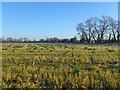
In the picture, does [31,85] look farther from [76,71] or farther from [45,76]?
[76,71]

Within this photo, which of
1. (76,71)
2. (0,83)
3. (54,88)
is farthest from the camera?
(76,71)

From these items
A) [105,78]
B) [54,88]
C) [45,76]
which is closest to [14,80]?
[45,76]

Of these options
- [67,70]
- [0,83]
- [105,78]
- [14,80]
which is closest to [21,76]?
[14,80]

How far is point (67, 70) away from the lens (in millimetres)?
9500

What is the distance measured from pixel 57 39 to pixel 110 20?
1990 cm

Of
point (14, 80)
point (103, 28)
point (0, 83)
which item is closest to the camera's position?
point (0, 83)

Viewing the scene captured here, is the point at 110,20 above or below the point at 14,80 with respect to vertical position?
above

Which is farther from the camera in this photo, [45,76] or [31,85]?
[45,76]

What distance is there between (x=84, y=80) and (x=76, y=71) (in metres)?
1.81

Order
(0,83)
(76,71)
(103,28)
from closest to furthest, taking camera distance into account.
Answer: (0,83)
(76,71)
(103,28)

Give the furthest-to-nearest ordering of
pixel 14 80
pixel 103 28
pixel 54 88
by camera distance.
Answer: pixel 103 28 < pixel 14 80 < pixel 54 88

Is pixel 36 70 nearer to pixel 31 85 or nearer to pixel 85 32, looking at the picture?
pixel 31 85

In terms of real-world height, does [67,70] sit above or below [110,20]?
below

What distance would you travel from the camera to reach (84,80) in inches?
298
